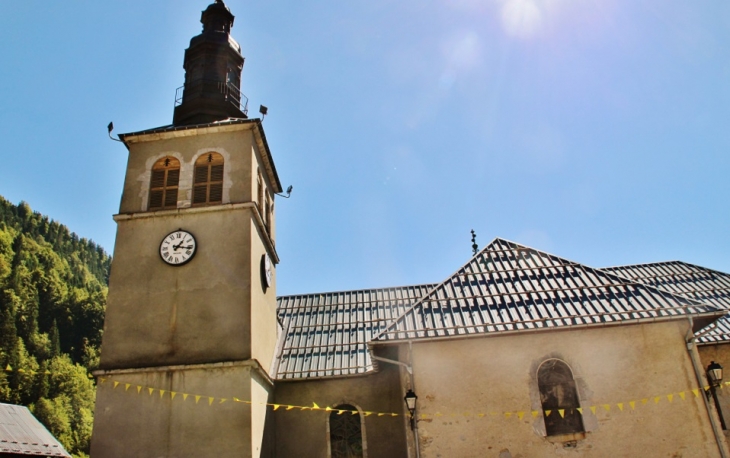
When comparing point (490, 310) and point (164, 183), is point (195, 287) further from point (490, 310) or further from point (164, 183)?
point (490, 310)

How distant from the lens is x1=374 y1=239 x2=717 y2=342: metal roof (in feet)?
40.5

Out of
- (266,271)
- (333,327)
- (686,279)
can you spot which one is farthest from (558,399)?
(686,279)

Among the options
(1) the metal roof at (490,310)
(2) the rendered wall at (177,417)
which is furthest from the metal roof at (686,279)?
(2) the rendered wall at (177,417)

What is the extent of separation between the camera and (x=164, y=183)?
15.7m

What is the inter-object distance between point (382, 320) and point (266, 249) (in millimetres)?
4311

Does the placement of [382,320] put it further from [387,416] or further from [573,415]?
[573,415]

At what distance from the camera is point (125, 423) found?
12.3 metres

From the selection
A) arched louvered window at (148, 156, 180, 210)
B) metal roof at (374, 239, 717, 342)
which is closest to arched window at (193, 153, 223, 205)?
arched louvered window at (148, 156, 180, 210)

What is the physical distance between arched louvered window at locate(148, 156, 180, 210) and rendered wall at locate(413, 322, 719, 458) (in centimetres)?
828

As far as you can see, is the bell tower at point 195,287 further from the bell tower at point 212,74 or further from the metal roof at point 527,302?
the metal roof at point 527,302

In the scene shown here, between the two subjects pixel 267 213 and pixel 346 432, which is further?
pixel 267 213

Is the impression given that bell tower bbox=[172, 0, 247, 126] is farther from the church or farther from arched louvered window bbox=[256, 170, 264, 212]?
arched louvered window bbox=[256, 170, 264, 212]

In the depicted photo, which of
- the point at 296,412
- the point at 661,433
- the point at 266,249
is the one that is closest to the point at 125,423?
the point at 296,412

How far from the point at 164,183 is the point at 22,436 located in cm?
1148
